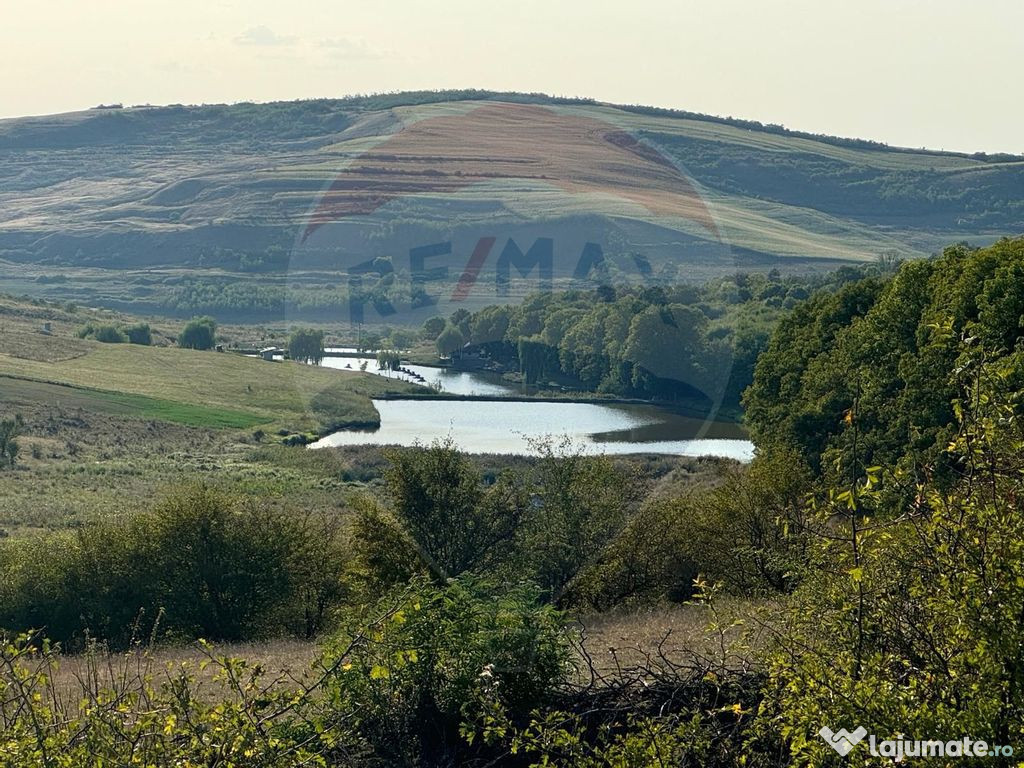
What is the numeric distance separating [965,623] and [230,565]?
1990 cm

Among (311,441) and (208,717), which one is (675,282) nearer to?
(311,441)

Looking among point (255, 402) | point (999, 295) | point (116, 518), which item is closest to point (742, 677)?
point (999, 295)

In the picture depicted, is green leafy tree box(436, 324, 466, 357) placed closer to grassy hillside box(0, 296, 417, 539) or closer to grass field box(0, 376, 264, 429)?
grassy hillside box(0, 296, 417, 539)

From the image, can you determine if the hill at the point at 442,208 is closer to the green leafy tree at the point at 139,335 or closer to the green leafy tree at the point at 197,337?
the green leafy tree at the point at 197,337

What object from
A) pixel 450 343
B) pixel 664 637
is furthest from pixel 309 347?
pixel 664 637

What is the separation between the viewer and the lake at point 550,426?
41.3 m

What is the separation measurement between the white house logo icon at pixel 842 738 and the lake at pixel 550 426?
101ft

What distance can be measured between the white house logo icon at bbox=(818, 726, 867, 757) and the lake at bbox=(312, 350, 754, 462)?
30.9 metres

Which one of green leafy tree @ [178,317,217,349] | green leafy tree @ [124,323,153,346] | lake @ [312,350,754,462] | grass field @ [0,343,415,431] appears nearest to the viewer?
lake @ [312,350,754,462]

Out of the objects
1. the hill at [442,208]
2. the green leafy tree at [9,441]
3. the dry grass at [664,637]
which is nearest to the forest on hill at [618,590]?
the dry grass at [664,637]

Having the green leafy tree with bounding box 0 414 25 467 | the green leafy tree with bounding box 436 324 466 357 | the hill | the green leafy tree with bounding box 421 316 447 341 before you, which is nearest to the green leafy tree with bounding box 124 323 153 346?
the hill

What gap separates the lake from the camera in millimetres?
41281

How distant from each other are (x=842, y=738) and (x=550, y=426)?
1519 inches

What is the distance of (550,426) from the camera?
147 ft
